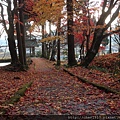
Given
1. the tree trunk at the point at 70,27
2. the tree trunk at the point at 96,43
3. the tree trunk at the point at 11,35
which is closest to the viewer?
the tree trunk at the point at 96,43

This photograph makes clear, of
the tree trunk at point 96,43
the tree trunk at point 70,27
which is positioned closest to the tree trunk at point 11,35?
the tree trunk at point 70,27

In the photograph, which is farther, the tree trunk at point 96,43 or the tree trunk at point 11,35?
the tree trunk at point 11,35

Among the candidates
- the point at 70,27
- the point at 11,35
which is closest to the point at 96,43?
the point at 70,27

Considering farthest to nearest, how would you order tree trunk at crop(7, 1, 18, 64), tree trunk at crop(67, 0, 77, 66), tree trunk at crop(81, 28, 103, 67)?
tree trunk at crop(67, 0, 77, 66) < tree trunk at crop(7, 1, 18, 64) < tree trunk at crop(81, 28, 103, 67)

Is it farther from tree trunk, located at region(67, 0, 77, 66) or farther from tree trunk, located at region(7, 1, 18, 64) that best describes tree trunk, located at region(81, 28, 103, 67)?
tree trunk, located at region(7, 1, 18, 64)

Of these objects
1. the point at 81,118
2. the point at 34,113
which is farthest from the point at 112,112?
the point at 34,113

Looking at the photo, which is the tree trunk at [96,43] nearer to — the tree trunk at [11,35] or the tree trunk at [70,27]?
the tree trunk at [70,27]

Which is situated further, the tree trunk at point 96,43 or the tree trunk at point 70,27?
the tree trunk at point 70,27

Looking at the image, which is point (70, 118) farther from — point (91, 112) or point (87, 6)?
point (87, 6)

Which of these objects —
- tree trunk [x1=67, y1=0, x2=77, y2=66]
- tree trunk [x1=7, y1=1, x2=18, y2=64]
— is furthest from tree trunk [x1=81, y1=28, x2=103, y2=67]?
tree trunk [x1=7, y1=1, x2=18, y2=64]

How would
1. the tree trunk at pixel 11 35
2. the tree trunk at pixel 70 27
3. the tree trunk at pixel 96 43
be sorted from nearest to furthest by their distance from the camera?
1. the tree trunk at pixel 96 43
2. the tree trunk at pixel 11 35
3. the tree trunk at pixel 70 27

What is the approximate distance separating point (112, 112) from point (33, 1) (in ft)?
50.8

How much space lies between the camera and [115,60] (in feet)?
55.4

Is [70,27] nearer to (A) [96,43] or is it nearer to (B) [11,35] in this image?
(A) [96,43]
